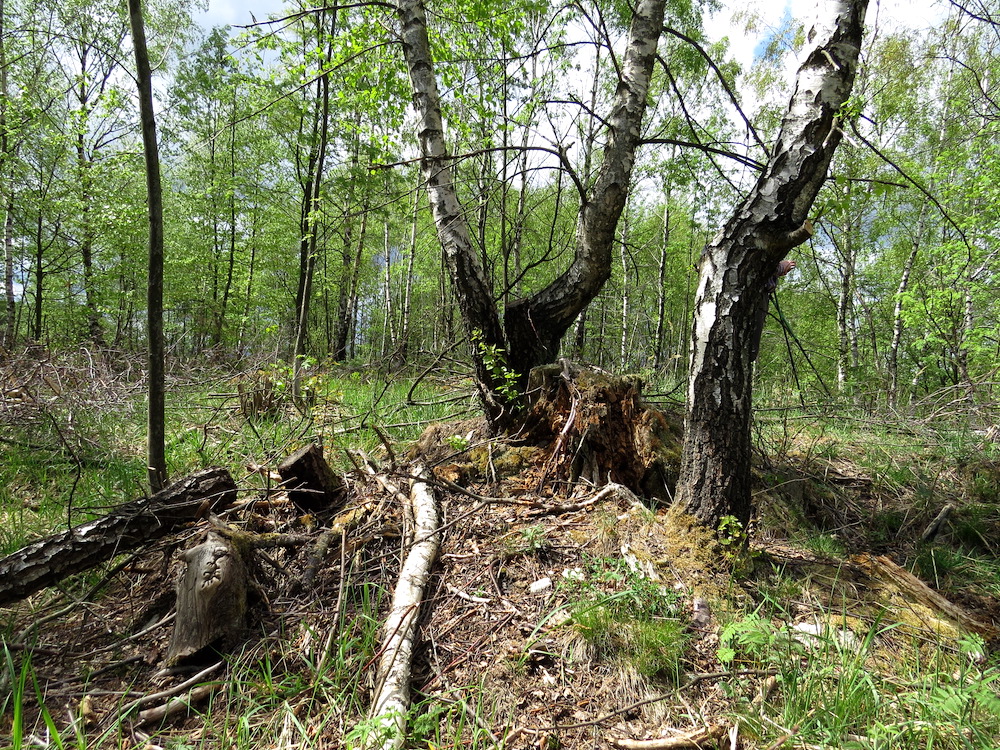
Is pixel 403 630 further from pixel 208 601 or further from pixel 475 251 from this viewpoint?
pixel 475 251

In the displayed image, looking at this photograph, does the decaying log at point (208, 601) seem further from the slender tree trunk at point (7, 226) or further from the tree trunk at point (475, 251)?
the slender tree trunk at point (7, 226)

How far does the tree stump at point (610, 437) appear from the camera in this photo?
2.95 m

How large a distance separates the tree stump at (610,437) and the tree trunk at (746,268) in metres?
0.44

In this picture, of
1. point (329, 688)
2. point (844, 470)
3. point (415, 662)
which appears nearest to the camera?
point (329, 688)

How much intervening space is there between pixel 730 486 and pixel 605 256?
2.06 meters

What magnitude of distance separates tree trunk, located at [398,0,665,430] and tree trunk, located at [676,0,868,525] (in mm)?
1201

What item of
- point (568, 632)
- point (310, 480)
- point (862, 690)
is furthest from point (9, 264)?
point (862, 690)

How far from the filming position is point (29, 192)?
9469 millimetres

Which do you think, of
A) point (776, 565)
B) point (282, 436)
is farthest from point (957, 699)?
point (282, 436)

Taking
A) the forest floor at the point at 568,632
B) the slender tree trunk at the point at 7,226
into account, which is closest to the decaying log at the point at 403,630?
the forest floor at the point at 568,632

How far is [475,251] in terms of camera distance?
11.5 ft

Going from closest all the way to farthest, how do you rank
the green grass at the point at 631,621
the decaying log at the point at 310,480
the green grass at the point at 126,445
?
the green grass at the point at 631,621
the decaying log at the point at 310,480
the green grass at the point at 126,445

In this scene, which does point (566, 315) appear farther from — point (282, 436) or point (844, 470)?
point (282, 436)

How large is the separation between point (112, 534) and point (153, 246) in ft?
5.29
